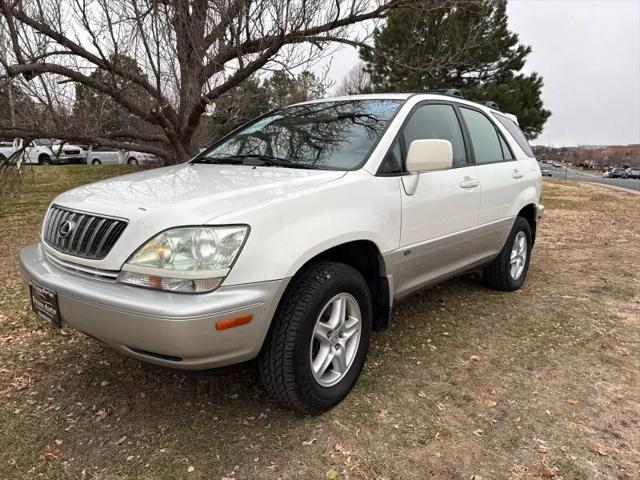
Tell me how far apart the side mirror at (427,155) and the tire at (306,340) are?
76cm

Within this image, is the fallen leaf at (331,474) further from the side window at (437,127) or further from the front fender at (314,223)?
the side window at (437,127)

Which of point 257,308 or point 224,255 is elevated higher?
point 224,255

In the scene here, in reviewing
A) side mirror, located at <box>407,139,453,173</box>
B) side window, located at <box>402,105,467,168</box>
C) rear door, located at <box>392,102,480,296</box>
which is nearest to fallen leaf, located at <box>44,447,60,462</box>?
rear door, located at <box>392,102,480,296</box>

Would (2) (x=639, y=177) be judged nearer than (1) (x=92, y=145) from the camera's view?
No

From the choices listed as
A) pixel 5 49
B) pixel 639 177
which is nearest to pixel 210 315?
pixel 5 49

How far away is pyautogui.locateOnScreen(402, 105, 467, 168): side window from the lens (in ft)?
10.8

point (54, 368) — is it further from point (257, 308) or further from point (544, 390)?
point (544, 390)

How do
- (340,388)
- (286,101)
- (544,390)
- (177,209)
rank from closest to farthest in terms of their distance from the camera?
(177,209)
(340,388)
(544,390)
(286,101)

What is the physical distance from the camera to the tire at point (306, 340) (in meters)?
2.33

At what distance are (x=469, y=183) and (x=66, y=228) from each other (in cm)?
262

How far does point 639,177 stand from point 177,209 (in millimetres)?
70737

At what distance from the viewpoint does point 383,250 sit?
2.84 meters

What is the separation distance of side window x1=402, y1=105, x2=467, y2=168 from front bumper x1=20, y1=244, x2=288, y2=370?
1577mm

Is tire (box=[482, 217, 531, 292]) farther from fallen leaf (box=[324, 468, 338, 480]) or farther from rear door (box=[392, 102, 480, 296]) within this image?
fallen leaf (box=[324, 468, 338, 480])
